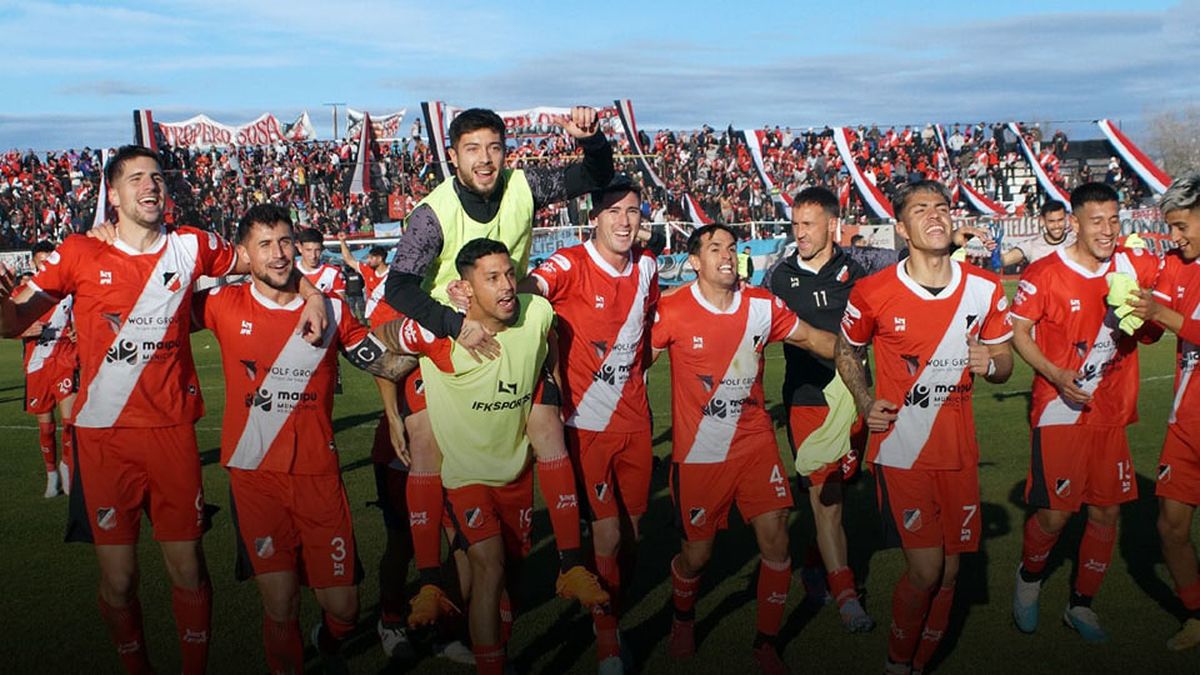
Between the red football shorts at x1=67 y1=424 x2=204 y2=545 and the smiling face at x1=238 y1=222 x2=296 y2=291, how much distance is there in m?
0.90

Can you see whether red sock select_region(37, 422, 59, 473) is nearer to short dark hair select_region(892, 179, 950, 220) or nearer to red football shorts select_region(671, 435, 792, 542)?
red football shorts select_region(671, 435, 792, 542)

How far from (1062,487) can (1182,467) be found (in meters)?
0.62

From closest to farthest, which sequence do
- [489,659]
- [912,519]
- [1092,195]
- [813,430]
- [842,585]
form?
[489,659] → [912,519] → [1092,195] → [842,585] → [813,430]

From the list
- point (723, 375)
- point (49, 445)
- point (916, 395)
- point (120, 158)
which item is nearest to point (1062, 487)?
point (916, 395)

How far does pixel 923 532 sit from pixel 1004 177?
4450 centimetres

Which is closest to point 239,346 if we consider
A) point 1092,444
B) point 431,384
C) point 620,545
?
point 431,384

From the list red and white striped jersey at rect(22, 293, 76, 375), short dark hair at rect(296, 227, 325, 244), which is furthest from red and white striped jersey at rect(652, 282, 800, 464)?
red and white striped jersey at rect(22, 293, 76, 375)

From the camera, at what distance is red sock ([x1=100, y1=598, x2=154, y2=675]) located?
5.72m

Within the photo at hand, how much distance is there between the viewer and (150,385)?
19.1 feet

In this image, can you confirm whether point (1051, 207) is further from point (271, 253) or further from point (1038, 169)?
point (1038, 169)

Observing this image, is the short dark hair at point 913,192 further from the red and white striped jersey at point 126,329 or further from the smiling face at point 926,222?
the red and white striped jersey at point 126,329

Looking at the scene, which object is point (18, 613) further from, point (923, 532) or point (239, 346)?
point (923, 532)

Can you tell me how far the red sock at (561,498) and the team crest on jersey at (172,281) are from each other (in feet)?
6.70

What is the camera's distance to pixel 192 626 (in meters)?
5.67
